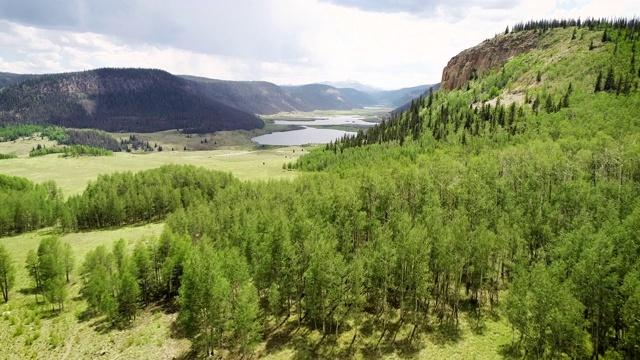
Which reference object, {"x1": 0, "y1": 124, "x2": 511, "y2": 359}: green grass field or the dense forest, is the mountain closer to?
the dense forest

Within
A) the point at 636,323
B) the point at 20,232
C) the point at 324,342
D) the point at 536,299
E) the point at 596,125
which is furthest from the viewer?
the point at 596,125

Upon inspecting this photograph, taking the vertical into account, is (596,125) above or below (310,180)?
above

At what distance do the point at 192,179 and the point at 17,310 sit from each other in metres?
88.4

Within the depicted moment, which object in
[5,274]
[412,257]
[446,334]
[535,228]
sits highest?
[535,228]

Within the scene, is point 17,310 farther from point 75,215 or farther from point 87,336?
point 75,215

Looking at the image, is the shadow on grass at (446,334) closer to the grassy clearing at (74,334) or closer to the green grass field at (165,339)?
the green grass field at (165,339)

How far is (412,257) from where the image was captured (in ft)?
172

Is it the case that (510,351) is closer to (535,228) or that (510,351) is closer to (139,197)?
(535,228)

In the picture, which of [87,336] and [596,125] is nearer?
[87,336]

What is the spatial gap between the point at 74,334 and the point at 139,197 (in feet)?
250

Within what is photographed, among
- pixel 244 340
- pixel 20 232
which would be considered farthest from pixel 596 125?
pixel 20 232

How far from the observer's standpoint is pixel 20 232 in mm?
121625

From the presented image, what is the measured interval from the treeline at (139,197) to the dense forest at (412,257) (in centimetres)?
108

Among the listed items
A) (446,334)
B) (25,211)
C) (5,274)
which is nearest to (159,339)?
(5,274)
